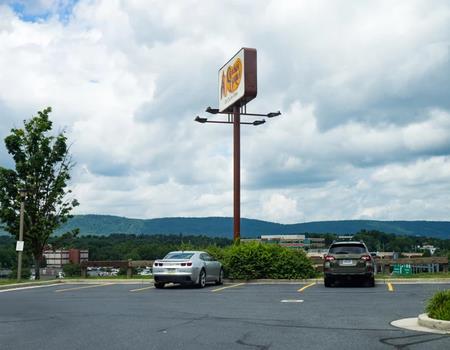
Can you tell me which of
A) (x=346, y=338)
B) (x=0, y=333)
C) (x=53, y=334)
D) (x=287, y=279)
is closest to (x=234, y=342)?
(x=346, y=338)

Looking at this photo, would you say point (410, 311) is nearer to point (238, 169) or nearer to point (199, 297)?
point (199, 297)

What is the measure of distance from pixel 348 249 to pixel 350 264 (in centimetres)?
62

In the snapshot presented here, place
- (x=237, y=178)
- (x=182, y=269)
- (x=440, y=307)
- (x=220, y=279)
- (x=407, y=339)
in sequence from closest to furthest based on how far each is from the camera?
(x=407, y=339) → (x=440, y=307) → (x=182, y=269) → (x=220, y=279) → (x=237, y=178)

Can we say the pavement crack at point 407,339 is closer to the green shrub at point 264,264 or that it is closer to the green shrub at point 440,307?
the green shrub at point 440,307

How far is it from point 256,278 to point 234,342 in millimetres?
16491

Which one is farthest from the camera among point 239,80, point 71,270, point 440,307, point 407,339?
point 71,270

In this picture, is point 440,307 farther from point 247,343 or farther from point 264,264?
point 264,264

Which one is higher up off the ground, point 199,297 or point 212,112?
point 212,112

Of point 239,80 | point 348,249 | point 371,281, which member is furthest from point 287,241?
point 348,249

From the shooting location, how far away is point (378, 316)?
12.8 m

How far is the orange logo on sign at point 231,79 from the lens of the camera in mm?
31442

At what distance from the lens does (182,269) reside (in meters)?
22.2

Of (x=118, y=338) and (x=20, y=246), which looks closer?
(x=118, y=338)

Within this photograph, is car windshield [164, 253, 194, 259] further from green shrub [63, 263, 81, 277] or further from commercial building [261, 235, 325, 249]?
green shrub [63, 263, 81, 277]
